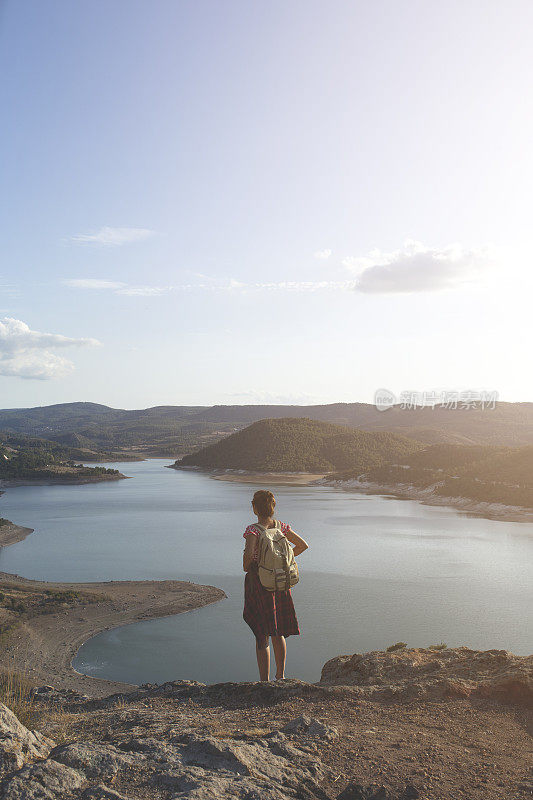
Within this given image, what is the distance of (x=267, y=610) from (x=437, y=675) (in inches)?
104

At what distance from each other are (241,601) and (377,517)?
28.5 m

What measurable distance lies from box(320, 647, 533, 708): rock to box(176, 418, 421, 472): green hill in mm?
88737

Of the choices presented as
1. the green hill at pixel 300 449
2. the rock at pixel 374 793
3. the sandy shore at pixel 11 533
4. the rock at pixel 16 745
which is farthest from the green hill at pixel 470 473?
the rock at pixel 16 745

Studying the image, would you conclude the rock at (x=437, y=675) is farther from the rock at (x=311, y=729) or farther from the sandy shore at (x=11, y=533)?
the sandy shore at (x=11, y=533)

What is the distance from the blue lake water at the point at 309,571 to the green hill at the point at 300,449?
114ft

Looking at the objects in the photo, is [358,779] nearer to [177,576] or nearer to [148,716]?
[148,716]

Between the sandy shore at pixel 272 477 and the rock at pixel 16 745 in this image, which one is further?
the sandy shore at pixel 272 477

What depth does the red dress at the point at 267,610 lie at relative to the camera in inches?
211

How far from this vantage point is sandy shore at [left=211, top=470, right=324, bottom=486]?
87031 mm

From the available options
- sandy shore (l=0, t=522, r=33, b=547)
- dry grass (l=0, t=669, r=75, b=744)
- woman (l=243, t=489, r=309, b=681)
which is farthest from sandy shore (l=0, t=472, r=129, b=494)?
woman (l=243, t=489, r=309, b=681)

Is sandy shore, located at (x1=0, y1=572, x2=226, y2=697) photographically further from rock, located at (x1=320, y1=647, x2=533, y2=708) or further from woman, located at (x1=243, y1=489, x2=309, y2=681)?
woman, located at (x1=243, y1=489, x2=309, y2=681)

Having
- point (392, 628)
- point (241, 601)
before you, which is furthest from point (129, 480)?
point (392, 628)

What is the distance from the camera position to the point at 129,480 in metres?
92.6

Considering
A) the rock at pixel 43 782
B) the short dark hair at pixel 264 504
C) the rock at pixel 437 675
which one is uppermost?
the short dark hair at pixel 264 504
